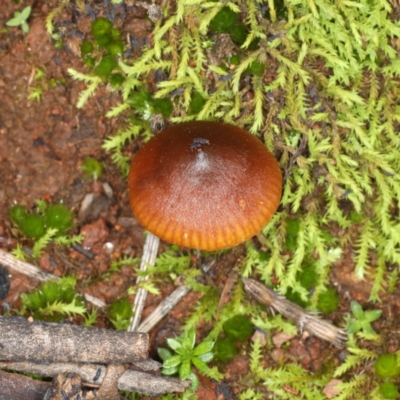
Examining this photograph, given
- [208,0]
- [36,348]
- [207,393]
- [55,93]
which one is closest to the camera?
[36,348]

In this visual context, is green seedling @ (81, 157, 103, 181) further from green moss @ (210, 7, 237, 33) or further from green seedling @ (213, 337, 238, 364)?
green seedling @ (213, 337, 238, 364)

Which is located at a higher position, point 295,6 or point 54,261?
point 295,6

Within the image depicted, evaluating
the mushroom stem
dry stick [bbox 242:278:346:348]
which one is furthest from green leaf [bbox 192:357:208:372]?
dry stick [bbox 242:278:346:348]

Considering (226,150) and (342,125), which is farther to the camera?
(342,125)

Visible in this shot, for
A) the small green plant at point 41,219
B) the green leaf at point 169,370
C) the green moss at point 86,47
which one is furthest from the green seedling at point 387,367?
the green moss at point 86,47

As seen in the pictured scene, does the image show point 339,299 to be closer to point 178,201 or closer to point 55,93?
point 178,201

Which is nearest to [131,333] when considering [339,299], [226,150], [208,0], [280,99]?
[226,150]

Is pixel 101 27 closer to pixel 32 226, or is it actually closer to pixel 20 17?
pixel 20 17
